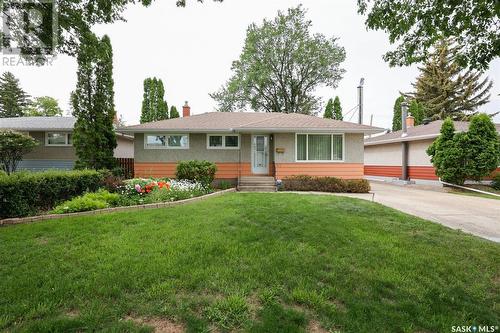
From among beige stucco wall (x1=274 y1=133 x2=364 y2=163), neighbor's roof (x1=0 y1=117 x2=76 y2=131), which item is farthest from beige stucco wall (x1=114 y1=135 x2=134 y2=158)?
beige stucco wall (x1=274 y1=133 x2=364 y2=163)

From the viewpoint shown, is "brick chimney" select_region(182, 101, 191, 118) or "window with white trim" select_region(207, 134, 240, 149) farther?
"brick chimney" select_region(182, 101, 191, 118)

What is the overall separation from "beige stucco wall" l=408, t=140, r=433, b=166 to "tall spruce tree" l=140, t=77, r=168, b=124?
66.2 ft

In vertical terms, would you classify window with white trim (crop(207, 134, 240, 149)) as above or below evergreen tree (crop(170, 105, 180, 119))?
below

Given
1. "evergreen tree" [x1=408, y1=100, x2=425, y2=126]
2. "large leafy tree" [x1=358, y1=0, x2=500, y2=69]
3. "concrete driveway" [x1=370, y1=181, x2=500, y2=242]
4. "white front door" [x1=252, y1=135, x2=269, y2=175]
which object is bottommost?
"concrete driveway" [x1=370, y1=181, x2=500, y2=242]

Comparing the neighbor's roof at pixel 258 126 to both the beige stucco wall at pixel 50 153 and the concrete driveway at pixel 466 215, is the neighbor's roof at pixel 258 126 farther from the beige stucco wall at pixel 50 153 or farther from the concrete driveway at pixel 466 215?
the beige stucco wall at pixel 50 153

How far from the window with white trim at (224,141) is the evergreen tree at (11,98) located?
48130mm

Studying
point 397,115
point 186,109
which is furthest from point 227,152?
point 397,115

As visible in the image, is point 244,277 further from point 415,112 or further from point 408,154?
point 415,112

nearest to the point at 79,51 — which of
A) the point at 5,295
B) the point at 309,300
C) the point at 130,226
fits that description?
the point at 130,226

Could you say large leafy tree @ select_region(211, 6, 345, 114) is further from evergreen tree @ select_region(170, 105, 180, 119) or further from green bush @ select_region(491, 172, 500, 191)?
green bush @ select_region(491, 172, 500, 191)

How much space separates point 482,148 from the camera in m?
12.8

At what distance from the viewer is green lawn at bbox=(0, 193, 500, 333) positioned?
2518 mm

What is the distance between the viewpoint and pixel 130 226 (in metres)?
5.21

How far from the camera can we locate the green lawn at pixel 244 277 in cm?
252
